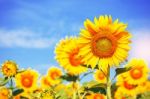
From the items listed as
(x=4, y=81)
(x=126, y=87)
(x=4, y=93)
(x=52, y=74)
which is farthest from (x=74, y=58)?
(x=52, y=74)

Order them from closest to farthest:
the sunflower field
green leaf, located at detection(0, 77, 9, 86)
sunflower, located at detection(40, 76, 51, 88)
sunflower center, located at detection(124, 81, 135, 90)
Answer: the sunflower field
green leaf, located at detection(0, 77, 9, 86)
sunflower center, located at detection(124, 81, 135, 90)
sunflower, located at detection(40, 76, 51, 88)

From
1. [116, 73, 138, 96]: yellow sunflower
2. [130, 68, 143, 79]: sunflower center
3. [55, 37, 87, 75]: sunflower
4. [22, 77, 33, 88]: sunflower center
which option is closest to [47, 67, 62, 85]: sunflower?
[22, 77, 33, 88]: sunflower center

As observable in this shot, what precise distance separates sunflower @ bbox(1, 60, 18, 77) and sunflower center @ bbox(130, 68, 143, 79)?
3.06 m

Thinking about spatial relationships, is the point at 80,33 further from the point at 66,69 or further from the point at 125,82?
the point at 125,82

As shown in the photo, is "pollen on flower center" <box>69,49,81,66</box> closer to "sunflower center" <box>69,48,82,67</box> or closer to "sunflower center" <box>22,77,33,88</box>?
"sunflower center" <box>69,48,82,67</box>

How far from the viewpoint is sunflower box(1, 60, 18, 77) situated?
10.2 m

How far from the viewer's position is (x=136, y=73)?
1219cm

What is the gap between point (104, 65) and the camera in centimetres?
588

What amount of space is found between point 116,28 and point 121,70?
2.35 ft

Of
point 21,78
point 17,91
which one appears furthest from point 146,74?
point 17,91

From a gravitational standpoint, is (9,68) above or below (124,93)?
above

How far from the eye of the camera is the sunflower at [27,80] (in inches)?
465

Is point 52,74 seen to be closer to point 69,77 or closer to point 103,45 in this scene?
point 69,77

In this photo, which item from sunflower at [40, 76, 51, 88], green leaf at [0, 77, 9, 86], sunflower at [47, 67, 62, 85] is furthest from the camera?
sunflower at [40, 76, 51, 88]
